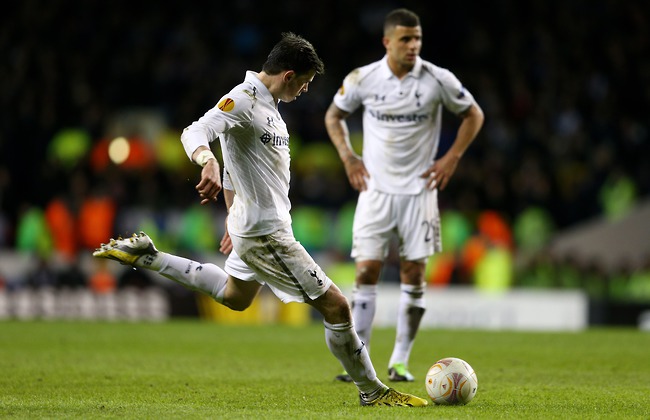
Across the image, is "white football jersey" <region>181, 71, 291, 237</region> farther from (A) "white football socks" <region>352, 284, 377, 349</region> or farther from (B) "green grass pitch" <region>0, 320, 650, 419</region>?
(A) "white football socks" <region>352, 284, 377, 349</region>

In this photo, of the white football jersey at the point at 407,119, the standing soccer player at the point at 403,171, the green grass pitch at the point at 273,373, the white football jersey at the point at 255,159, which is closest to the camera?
the white football jersey at the point at 255,159

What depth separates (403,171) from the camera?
342 inches

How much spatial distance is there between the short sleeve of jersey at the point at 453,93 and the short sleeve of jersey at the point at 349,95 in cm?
65

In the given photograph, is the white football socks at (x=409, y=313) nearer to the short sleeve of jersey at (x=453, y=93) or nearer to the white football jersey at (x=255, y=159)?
the short sleeve of jersey at (x=453, y=93)

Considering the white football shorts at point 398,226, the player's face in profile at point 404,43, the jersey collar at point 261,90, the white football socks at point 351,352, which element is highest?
the player's face in profile at point 404,43

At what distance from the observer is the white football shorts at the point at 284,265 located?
6.47 metres

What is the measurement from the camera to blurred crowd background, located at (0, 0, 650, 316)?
60.8ft

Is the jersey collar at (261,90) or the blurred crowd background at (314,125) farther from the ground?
the blurred crowd background at (314,125)

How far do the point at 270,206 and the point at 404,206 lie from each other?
2360 mm

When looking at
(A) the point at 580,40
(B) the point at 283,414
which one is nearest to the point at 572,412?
(B) the point at 283,414

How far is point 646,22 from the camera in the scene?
21828 millimetres

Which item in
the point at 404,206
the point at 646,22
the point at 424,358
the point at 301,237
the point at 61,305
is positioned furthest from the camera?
the point at 646,22

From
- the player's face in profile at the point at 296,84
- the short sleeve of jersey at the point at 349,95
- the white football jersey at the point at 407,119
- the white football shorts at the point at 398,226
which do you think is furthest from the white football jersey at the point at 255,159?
the short sleeve of jersey at the point at 349,95

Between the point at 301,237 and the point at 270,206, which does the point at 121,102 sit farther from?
the point at 270,206
